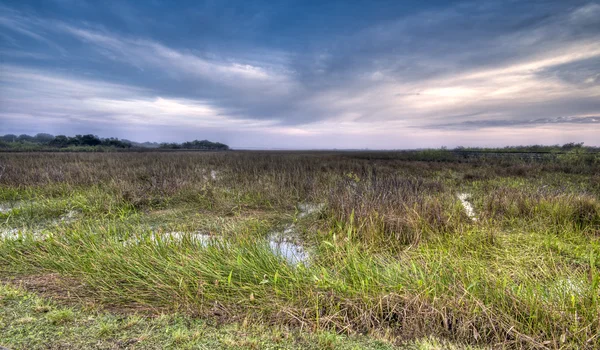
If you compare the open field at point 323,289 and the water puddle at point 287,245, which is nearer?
the open field at point 323,289

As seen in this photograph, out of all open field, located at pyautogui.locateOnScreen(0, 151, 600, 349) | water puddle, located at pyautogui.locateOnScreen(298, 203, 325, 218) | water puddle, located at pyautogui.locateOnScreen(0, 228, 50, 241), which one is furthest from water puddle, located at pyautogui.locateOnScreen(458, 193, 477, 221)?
water puddle, located at pyautogui.locateOnScreen(0, 228, 50, 241)

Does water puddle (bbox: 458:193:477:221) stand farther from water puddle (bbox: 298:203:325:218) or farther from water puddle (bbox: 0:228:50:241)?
water puddle (bbox: 0:228:50:241)

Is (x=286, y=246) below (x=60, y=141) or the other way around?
below

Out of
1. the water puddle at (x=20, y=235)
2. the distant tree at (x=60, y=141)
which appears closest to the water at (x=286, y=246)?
the water puddle at (x=20, y=235)

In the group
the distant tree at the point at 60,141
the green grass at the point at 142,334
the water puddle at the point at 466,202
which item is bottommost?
the green grass at the point at 142,334

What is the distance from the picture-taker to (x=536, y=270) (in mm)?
3199

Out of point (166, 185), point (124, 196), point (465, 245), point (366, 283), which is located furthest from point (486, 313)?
point (166, 185)

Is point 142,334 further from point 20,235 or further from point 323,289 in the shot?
point 20,235

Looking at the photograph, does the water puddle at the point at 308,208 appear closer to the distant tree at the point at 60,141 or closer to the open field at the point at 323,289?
the open field at the point at 323,289

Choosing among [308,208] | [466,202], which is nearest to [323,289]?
[308,208]

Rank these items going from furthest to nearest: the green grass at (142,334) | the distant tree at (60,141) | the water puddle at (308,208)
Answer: the distant tree at (60,141), the water puddle at (308,208), the green grass at (142,334)

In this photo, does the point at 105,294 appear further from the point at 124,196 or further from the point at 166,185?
the point at 166,185

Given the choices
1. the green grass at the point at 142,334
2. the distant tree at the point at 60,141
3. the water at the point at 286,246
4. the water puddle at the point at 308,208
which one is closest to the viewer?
the green grass at the point at 142,334

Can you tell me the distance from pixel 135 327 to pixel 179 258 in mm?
1029
